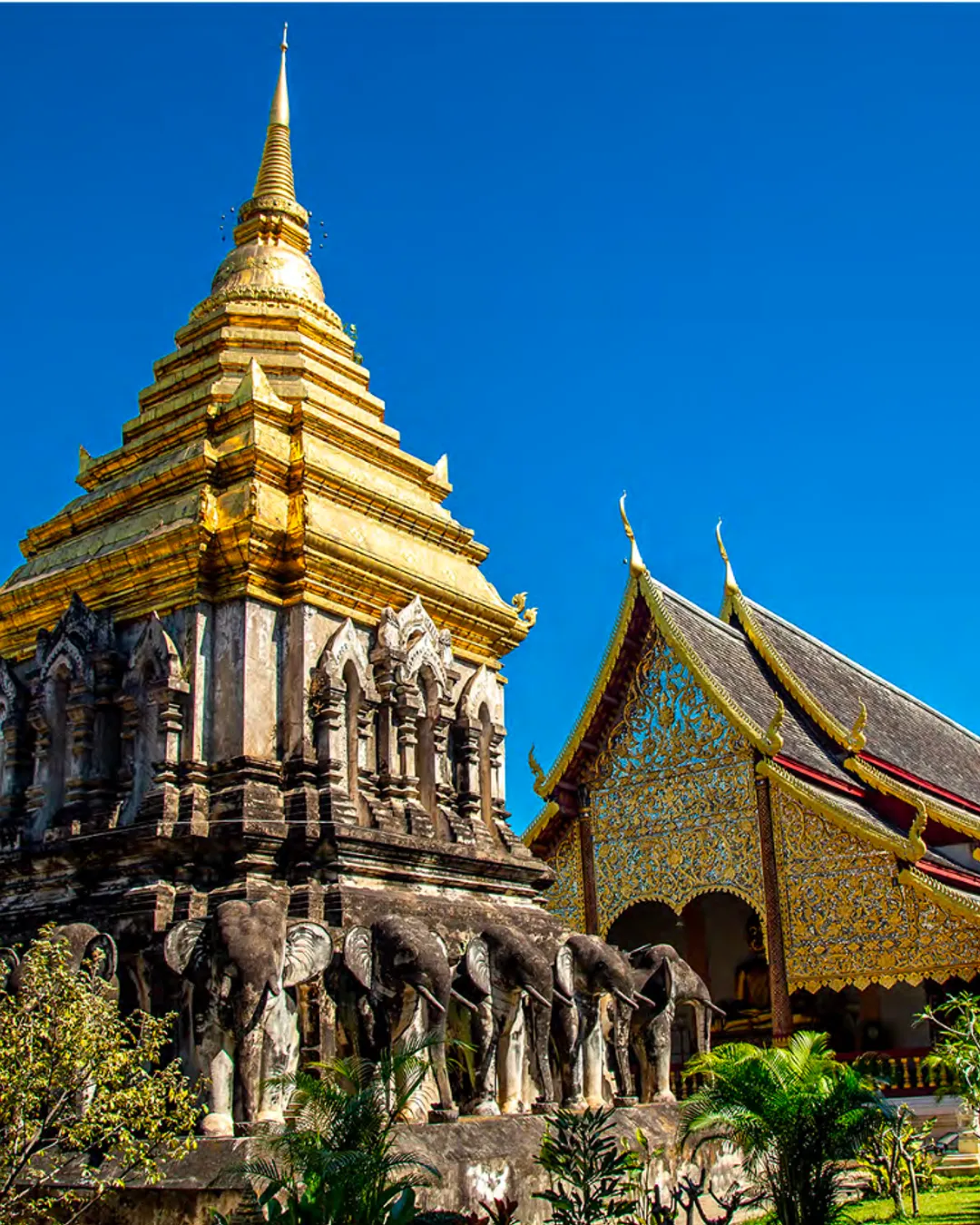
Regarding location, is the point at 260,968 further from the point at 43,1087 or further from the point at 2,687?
the point at 2,687

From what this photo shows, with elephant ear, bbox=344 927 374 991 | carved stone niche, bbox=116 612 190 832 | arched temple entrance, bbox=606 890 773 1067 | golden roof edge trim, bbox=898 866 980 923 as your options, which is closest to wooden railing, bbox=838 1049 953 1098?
golden roof edge trim, bbox=898 866 980 923

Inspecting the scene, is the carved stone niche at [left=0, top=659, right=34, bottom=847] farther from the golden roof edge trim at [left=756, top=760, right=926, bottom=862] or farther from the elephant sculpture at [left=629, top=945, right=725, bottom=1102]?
the golden roof edge trim at [left=756, top=760, right=926, bottom=862]

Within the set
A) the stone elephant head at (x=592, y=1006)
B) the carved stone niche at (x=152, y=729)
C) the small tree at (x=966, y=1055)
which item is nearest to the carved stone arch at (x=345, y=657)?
the carved stone niche at (x=152, y=729)

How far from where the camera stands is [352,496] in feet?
31.0

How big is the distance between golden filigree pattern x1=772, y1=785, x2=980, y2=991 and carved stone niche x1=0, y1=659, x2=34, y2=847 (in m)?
7.02

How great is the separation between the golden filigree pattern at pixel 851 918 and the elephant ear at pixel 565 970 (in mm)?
4325

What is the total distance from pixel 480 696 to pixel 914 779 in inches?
284

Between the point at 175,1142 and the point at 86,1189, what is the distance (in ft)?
2.07

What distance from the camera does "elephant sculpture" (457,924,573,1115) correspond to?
780cm

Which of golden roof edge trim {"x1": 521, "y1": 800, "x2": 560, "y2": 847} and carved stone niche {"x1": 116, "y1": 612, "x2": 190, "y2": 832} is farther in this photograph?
golden roof edge trim {"x1": 521, "y1": 800, "x2": 560, "y2": 847}

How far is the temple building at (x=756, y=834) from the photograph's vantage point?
485 inches

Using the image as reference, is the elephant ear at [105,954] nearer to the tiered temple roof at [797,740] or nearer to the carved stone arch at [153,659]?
the carved stone arch at [153,659]

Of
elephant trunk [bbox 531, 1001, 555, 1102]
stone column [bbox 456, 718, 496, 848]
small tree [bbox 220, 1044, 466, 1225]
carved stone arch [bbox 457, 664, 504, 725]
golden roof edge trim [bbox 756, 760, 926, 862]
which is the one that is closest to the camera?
small tree [bbox 220, 1044, 466, 1225]

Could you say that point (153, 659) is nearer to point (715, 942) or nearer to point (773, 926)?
point (773, 926)
